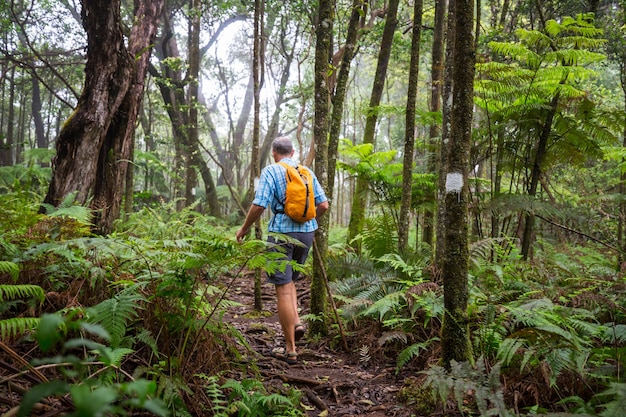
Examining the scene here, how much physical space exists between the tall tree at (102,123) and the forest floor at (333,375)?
2.69 metres

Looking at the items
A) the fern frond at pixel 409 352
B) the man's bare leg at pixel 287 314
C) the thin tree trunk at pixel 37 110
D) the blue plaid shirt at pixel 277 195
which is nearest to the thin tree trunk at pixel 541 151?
the fern frond at pixel 409 352

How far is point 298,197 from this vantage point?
4.36 meters

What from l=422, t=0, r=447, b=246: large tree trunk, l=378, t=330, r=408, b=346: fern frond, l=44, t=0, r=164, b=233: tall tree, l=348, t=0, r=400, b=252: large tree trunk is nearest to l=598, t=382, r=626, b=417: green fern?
l=378, t=330, r=408, b=346: fern frond

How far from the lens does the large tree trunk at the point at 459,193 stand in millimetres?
3082

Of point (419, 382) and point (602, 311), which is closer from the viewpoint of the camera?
point (419, 382)

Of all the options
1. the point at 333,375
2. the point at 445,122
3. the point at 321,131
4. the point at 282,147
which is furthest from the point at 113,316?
the point at 445,122

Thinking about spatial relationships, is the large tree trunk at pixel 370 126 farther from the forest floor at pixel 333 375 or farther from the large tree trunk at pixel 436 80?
the forest floor at pixel 333 375

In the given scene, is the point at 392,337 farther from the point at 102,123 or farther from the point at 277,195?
the point at 102,123

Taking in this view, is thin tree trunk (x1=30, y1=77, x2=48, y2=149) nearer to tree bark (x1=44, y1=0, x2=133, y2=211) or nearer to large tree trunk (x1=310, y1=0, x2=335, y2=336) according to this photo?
tree bark (x1=44, y1=0, x2=133, y2=211)

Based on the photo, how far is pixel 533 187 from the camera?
6363 mm

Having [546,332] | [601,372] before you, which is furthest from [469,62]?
[601,372]

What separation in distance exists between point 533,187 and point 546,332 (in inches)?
156

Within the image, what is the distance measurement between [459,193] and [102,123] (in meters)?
5.01

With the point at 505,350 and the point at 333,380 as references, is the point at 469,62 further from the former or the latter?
the point at 333,380
